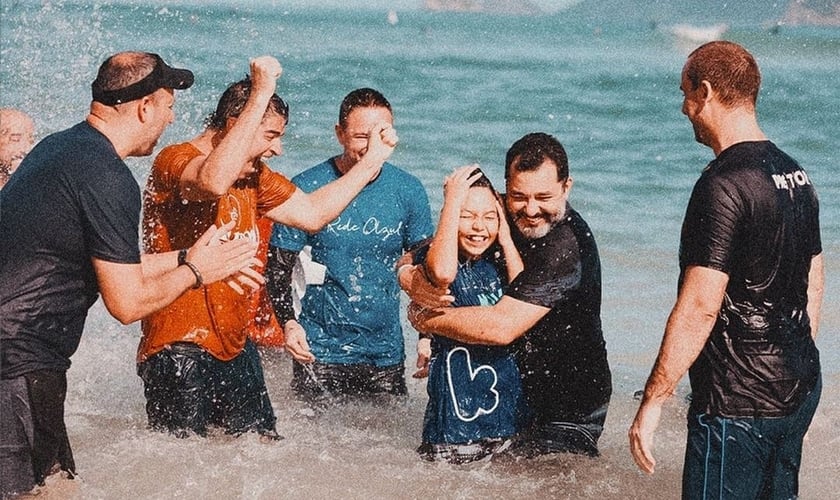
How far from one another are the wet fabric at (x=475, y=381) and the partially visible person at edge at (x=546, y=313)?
0.26 ft

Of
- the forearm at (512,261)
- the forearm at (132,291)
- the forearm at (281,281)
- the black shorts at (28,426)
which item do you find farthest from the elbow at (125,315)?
the forearm at (281,281)

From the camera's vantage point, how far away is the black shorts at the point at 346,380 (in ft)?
21.4

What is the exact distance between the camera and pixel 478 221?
4.94 meters

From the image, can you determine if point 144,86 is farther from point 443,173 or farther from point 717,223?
point 443,173

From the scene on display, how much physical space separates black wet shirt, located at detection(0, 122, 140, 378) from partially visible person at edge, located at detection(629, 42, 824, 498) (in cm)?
192

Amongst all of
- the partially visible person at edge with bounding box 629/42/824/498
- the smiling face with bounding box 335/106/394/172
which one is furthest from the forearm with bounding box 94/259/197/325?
the smiling face with bounding box 335/106/394/172

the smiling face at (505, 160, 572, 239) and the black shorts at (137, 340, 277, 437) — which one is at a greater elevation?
the smiling face at (505, 160, 572, 239)

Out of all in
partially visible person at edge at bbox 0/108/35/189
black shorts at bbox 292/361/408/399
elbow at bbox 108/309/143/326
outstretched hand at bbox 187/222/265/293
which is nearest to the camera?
elbow at bbox 108/309/143/326

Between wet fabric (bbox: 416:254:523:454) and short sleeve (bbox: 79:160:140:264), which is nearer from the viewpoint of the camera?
short sleeve (bbox: 79:160:140:264)

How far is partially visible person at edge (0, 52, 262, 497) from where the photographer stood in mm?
4180

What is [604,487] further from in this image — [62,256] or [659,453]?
[62,256]

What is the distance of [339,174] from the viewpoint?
6.48 metres

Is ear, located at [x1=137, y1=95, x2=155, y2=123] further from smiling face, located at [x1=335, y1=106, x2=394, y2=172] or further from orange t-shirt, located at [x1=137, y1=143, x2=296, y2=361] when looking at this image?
smiling face, located at [x1=335, y1=106, x2=394, y2=172]

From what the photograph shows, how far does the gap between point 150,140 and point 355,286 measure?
7.09ft
